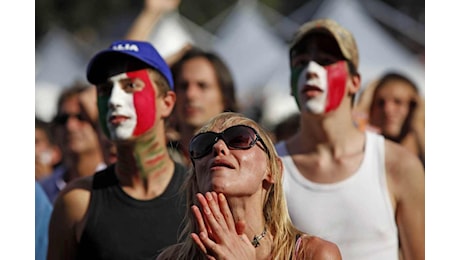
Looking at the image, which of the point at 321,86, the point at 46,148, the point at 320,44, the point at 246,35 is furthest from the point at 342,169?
the point at 46,148

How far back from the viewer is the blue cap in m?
3.46

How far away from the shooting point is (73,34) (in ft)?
16.0

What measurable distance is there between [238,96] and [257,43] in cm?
54

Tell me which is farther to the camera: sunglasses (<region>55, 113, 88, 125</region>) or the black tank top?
sunglasses (<region>55, 113, 88, 125</region>)

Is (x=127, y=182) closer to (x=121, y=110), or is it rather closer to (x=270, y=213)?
(x=121, y=110)

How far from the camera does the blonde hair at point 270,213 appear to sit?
2.61 m

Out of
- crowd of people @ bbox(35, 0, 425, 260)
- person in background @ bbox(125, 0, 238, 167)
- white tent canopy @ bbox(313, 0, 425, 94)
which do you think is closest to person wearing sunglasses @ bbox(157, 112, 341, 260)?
crowd of people @ bbox(35, 0, 425, 260)

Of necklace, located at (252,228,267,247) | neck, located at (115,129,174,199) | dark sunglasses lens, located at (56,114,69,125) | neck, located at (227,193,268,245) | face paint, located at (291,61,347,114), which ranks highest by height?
face paint, located at (291,61,347,114)

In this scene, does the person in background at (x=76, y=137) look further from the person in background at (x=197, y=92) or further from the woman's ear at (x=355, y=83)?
the woman's ear at (x=355, y=83)

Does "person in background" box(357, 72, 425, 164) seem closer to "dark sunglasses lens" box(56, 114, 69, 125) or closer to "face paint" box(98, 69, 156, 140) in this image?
"face paint" box(98, 69, 156, 140)

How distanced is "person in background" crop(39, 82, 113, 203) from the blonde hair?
1.65m

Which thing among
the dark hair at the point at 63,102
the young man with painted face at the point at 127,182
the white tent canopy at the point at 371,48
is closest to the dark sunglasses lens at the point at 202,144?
the young man with painted face at the point at 127,182

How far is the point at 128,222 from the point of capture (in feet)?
11.2

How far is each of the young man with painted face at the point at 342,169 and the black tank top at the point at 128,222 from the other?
0.47m
